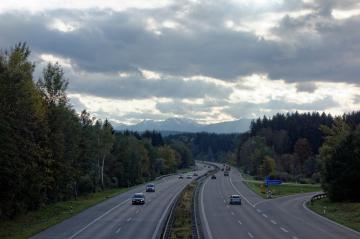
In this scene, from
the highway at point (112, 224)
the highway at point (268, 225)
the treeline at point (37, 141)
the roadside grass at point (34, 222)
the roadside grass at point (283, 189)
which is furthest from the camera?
the roadside grass at point (283, 189)

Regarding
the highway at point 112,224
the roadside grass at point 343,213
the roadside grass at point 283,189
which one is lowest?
the roadside grass at point 343,213

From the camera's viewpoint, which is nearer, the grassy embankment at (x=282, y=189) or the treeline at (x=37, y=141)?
the treeline at (x=37, y=141)

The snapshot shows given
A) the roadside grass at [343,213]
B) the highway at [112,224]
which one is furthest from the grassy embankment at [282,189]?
the highway at [112,224]

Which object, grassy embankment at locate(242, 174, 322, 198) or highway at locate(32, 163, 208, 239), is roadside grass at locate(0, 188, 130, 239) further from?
grassy embankment at locate(242, 174, 322, 198)

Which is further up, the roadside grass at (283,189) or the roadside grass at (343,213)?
the roadside grass at (283,189)

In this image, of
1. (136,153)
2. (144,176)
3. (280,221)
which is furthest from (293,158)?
(280,221)

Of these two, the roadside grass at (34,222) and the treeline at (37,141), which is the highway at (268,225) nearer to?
the roadside grass at (34,222)

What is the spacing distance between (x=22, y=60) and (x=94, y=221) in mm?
17487

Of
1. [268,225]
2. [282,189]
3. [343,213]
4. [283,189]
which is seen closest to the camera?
[268,225]

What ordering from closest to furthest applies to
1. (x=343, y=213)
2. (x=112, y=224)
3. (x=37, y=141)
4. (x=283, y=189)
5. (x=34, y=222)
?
(x=112, y=224)
(x=34, y=222)
(x=343, y=213)
(x=37, y=141)
(x=283, y=189)

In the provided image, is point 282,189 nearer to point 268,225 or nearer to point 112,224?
point 268,225

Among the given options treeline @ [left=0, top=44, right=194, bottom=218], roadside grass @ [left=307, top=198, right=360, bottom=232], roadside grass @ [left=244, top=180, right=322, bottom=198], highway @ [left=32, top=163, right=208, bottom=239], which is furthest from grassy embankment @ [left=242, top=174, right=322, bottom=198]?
highway @ [left=32, top=163, right=208, bottom=239]

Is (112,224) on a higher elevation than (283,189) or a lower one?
lower

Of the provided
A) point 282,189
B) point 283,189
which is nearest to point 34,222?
point 282,189
